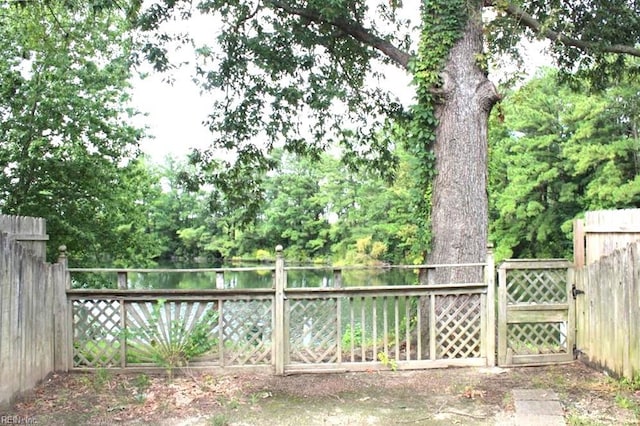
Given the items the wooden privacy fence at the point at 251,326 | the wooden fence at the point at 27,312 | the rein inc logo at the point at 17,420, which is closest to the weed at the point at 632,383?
the wooden privacy fence at the point at 251,326

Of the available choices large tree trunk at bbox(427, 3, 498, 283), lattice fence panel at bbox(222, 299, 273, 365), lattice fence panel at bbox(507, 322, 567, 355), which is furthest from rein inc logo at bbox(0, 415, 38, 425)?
lattice fence panel at bbox(507, 322, 567, 355)

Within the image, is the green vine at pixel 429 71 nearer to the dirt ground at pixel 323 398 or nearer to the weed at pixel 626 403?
the dirt ground at pixel 323 398

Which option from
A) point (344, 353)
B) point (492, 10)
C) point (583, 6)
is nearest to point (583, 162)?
point (583, 6)

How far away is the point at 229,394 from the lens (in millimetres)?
4867

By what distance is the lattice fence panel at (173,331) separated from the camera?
5469 mm

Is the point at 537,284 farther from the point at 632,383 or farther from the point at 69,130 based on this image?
the point at 69,130

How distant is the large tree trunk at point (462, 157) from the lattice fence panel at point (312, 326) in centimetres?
148

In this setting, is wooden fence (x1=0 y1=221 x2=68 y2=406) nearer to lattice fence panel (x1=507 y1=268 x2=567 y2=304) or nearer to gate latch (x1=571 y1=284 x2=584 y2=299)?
lattice fence panel (x1=507 y1=268 x2=567 y2=304)

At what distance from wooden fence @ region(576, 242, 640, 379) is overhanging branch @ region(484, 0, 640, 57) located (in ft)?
9.67

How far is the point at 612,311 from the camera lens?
5152 millimetres

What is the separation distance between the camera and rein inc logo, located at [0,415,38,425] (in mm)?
4086

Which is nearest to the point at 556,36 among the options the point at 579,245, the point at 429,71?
the point at 429,71

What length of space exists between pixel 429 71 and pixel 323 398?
4096mm

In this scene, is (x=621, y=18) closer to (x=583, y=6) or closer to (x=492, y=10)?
(x=583, y=6)
